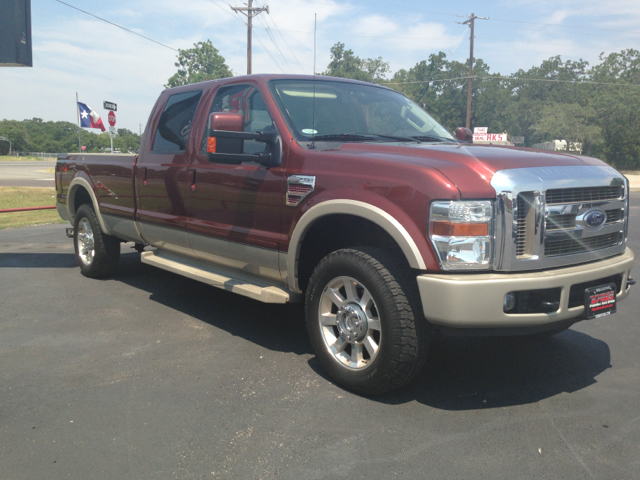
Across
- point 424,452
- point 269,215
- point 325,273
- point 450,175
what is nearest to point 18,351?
point 269,215

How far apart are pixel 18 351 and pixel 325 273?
97.9 inches

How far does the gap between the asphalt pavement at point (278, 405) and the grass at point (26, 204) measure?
801cm

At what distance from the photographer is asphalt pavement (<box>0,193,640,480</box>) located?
2.74 m

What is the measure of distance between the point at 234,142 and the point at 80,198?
3.90 m

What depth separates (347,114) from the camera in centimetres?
452

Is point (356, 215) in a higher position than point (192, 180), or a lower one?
lower

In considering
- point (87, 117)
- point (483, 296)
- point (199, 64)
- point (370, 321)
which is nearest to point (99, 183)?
point (370, 321)

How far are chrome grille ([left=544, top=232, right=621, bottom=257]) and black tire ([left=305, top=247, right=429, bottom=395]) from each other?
785 millimetres

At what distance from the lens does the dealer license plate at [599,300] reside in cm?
327

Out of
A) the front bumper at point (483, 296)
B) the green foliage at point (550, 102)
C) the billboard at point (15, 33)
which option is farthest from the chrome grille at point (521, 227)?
the green foliage at point (550, 102)

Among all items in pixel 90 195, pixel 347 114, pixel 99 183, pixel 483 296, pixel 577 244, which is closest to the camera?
pixel 483 296

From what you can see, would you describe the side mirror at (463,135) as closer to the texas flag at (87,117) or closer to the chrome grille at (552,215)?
the chrome grille at (552,215)

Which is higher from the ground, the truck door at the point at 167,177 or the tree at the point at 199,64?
the tree at the point at 199,64

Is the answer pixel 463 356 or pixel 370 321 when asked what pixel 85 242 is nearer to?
pixel 370 321
